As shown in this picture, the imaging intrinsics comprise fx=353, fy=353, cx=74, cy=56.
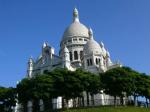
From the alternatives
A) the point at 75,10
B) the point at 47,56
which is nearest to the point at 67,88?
the point at 47,56

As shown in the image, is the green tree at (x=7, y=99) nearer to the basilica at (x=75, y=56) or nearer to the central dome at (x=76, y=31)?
the basilica at (x=75, y=56)

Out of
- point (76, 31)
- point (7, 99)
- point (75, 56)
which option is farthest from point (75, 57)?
point (7, 99)

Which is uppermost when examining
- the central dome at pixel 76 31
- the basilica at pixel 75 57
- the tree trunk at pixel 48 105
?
the central dome at pixel 76 31

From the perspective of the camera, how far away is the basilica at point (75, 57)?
8491 cm

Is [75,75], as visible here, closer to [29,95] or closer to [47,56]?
[29,95]

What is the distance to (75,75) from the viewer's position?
6669cm

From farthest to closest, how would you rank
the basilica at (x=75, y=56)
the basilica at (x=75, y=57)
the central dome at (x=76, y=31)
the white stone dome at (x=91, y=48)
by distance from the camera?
the central dome at (x=76, y=31) → the white stone dome at (x=91, y=48) → the basilica at (x=75, y=56) → the basilica at (x=75, y=57)

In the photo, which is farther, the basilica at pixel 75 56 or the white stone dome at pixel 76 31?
the white stone dome at pixel 76 31

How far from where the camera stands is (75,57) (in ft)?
325

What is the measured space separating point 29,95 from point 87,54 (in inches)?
1204

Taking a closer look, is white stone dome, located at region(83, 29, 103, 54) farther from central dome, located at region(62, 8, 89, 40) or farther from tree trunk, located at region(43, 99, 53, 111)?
tree trunk, located at region(43, 99, 53, 111)

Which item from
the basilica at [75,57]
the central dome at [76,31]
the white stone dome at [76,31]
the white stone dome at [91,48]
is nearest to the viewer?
the basilica at [75,57]

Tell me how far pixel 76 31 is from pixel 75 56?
25.5ft

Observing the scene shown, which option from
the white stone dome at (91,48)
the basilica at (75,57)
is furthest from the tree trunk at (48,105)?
the white stone dome at (91,48)
